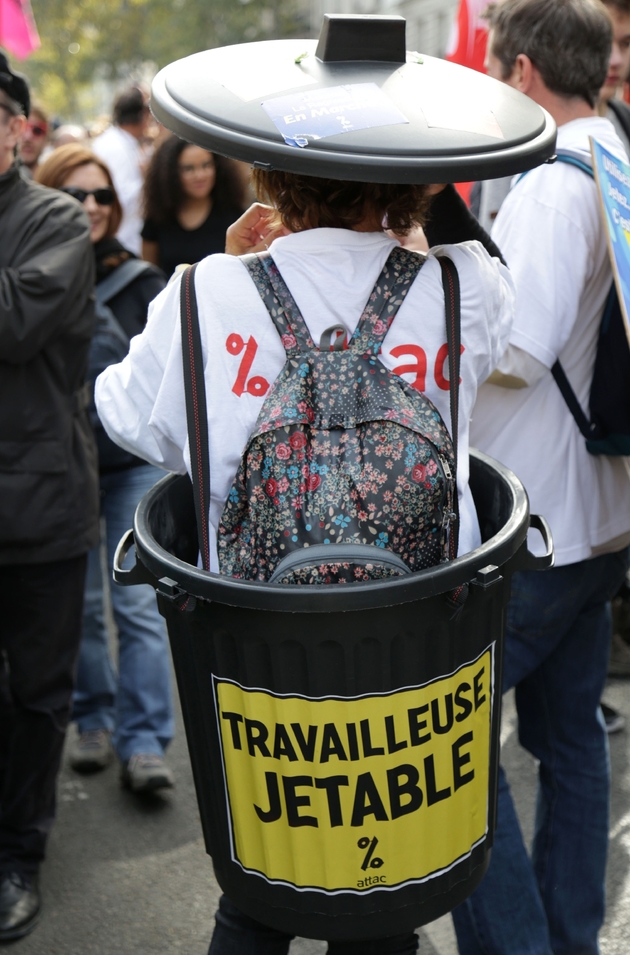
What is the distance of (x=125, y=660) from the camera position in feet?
11.4

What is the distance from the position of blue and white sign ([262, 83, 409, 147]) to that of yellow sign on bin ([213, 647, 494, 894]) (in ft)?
2.61

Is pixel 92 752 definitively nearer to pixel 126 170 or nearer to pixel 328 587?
pixel 328 587

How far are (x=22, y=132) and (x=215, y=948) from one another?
2.06m

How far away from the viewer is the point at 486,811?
1.71 metres

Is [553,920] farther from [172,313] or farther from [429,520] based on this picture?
[172,313]

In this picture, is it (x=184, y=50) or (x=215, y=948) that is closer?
(x=215, y=948)

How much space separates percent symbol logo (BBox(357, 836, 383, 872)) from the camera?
5.03 feet

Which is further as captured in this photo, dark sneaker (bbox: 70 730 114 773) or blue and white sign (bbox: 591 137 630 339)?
dark sneaker (bbox: 70 730 114 773)

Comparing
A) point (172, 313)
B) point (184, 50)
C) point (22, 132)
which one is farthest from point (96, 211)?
point (184, 50)

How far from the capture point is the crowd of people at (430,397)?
5.28 ft

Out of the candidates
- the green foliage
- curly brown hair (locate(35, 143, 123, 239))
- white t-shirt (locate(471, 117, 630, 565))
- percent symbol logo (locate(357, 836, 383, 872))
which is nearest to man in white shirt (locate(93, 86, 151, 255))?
curly brown hair (locate(35, 143, 123, 239))

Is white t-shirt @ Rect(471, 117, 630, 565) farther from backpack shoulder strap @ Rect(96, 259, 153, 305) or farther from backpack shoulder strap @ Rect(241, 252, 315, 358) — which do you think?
backpack shoulder strap @ Rect(96, 259, 153, 305)

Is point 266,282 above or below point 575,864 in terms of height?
above

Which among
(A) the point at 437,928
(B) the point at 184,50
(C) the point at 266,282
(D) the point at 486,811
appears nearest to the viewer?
(C) the point at 266,282
